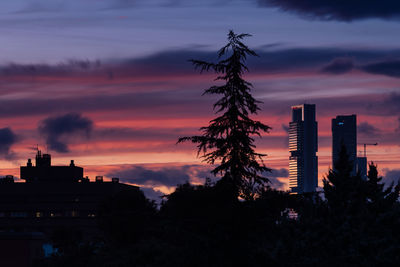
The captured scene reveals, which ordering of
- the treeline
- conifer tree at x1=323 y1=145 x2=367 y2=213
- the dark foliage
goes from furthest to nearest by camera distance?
the dark foliage → conifer tree at x1=323 y1=145 x2=367 y2=213 → the treeline

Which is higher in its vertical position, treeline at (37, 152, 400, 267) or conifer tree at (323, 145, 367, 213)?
conifer tree at (323, 145, 367, 213)

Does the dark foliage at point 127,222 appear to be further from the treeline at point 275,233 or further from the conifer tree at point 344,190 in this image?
the treeline at point 275,233

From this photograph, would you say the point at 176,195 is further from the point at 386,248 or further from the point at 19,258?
the point at 19,258

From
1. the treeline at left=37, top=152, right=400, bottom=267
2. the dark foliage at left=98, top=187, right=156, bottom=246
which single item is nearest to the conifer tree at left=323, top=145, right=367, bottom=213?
the treeline at left=37, top=152, right=400, bottom=267

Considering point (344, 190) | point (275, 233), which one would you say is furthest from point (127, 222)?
point (275, 233)

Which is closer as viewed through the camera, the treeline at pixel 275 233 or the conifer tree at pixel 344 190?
the treeline at pixel 275 233

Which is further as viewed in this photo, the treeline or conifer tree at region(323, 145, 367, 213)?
conifer tree at region(323, 145, 367, 213)

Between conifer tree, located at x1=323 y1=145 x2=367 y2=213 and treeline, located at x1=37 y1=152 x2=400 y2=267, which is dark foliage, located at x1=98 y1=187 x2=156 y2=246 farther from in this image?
treeline, located at x1=37 y1=152 x2=400 y2=267

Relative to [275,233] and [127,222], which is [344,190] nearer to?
[275,233]

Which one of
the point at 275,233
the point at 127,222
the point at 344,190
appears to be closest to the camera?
the point at 275,233

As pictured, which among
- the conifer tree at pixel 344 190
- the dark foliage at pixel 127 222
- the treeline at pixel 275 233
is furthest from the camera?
the dark foliage at pixel 127 222

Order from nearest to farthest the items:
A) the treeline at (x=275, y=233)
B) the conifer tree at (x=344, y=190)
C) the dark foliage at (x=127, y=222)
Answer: the treeline at (x=275, y=233) < the conifer tree at (x=344, y=190) < the dark foliage at (x=127, y=222)

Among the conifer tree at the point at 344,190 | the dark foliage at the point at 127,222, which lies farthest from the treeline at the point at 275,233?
the dark foliage at the point at 127,222

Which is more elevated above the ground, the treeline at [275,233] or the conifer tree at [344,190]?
the conifer tree at [344,190]
